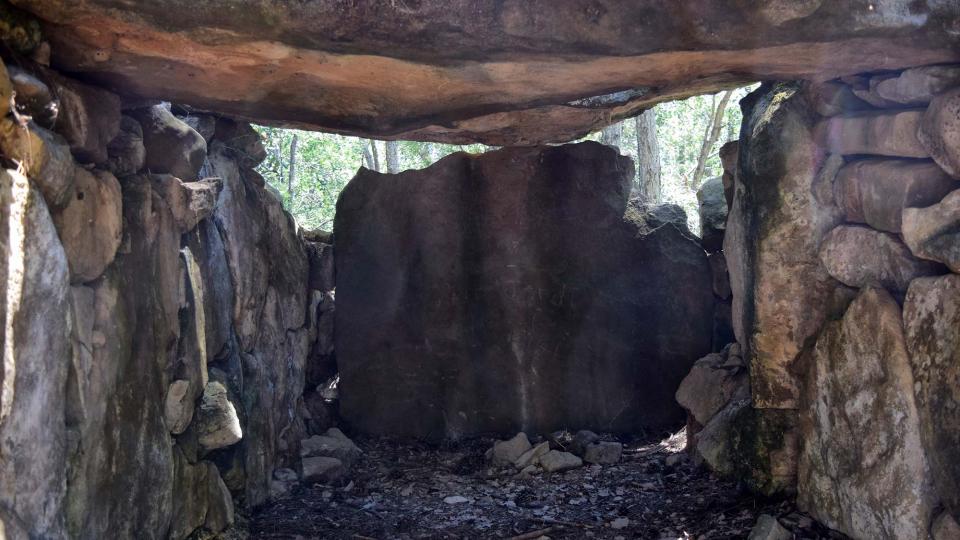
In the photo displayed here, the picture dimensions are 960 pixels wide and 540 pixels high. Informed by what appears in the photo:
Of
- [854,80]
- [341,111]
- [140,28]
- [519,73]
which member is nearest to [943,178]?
[854,80]

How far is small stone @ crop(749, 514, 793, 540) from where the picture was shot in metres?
4.00

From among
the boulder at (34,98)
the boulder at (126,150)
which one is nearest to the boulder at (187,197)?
the boulder at (126,150)

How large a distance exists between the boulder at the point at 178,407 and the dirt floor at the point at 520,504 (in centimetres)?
78

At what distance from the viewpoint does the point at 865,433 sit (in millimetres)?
3732

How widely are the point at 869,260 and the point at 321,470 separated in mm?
3384

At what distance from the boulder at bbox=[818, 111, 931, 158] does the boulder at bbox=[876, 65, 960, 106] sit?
0.06 m

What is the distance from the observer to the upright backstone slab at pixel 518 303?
6348mm

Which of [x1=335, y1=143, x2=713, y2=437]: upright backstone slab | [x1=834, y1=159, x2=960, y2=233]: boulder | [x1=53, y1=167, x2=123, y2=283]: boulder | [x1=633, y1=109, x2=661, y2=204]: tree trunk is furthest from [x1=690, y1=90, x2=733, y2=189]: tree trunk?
[x1=53, y1=167, x2=123, y2=283]: boulder

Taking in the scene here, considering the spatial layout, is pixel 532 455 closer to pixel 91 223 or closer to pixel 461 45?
pixel 461 45

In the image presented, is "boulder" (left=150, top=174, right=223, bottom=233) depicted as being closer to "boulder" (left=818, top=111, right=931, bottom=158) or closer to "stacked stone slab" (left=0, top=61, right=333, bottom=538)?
"stacked stone slab" (left=0, top=61, right=333, bottom=538)

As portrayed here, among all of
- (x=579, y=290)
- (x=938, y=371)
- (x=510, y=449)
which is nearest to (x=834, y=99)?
(x=938, y=371)

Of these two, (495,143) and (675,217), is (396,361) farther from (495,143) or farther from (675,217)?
(675,217)

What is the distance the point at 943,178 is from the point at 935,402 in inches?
33.5

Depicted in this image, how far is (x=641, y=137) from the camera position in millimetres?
9906
